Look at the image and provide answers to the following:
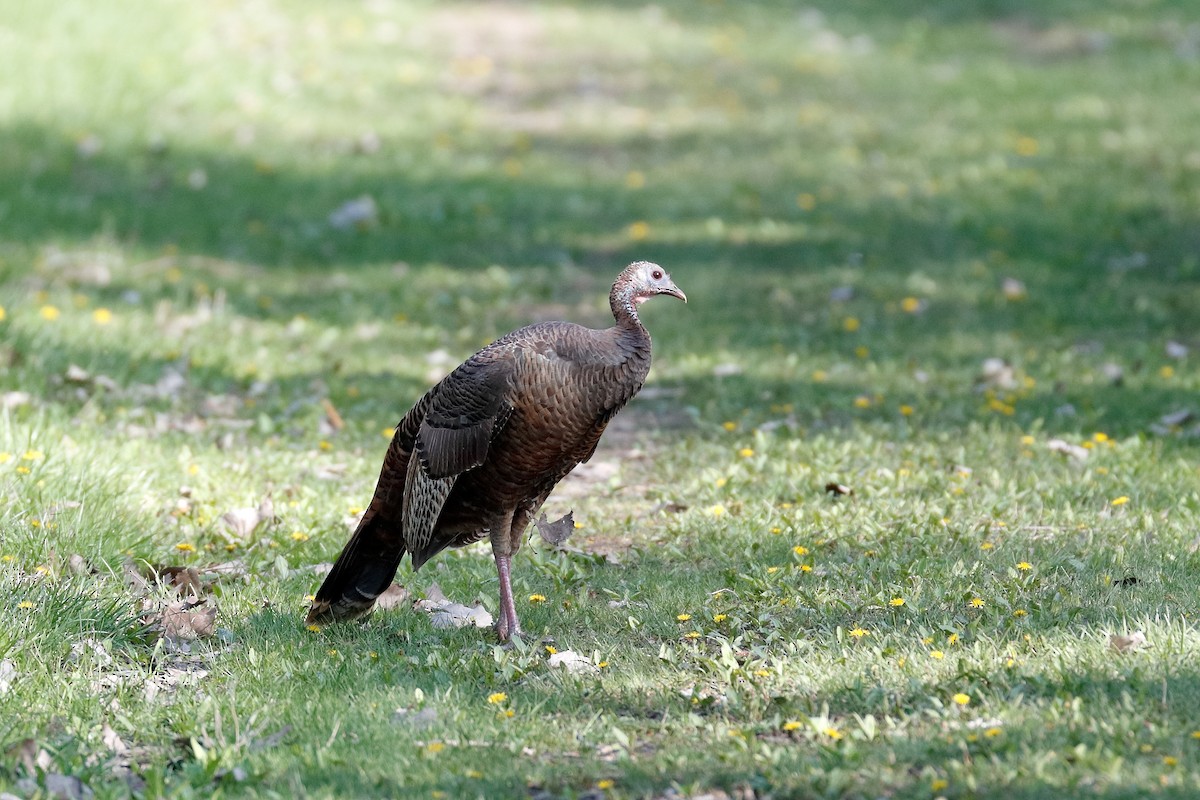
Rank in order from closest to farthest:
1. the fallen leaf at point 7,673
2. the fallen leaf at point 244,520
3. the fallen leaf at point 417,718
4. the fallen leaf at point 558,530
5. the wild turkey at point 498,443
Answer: the fallen leaf at point 417,718 < the fallen leaf at point 7,673 < the wild turkey at point 498,443 < the fallen leaf at point 558,530 < the fallen leaf at point 244,520

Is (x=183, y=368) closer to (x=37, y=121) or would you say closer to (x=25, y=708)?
(x=25, y=708)

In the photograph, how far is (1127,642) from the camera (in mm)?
4980

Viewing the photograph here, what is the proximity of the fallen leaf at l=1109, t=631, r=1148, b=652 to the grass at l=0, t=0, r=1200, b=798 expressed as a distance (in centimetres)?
8

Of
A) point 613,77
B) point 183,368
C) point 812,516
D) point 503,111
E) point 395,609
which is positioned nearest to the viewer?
point 395,609

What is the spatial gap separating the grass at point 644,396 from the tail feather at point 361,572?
0.46 ft

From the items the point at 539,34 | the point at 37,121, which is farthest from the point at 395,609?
the point at 539,34

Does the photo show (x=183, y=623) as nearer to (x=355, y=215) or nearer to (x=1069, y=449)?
(x=1069, y=449)

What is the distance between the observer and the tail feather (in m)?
5.61

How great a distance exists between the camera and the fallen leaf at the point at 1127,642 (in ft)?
16.3

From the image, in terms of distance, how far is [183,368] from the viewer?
352 inches

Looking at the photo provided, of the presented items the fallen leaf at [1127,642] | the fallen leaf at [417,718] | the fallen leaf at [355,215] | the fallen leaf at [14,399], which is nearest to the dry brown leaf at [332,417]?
the fallen leaf at [14,399]

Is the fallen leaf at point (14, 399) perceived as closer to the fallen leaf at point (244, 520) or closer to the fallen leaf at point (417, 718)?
the fallen leaf at point (244, 520)

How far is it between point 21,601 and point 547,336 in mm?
2034

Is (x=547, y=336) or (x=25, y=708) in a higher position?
(x=547, y=336)
